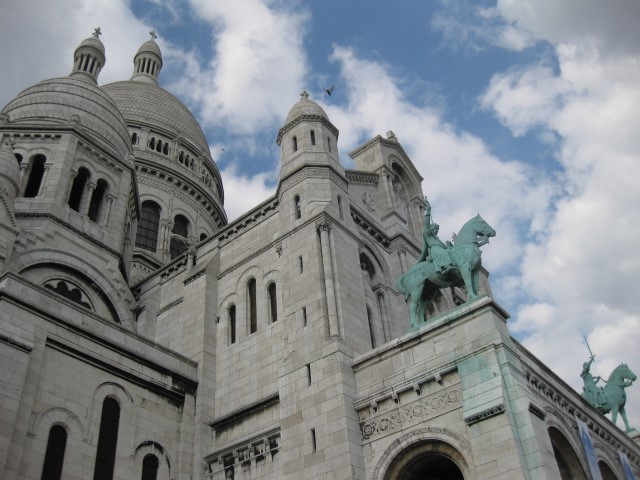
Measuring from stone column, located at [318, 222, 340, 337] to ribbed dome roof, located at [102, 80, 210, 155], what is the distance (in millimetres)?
34135

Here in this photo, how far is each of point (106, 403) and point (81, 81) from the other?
74.7ft

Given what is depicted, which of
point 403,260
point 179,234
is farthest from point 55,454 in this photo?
point 179,234

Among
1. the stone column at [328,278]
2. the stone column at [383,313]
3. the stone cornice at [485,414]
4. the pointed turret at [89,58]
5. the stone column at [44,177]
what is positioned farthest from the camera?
the pointed turret at [89,58]

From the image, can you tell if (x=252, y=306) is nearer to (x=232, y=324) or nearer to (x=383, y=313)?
(x=232, y=324)

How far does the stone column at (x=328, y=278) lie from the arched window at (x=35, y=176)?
14.4m

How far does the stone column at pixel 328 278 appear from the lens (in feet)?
74.6

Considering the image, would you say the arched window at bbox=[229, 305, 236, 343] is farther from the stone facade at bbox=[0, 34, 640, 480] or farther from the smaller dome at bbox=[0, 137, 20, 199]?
the smaller dome at bbox=[0, 137, 20, 199]

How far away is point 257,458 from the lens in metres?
22.3

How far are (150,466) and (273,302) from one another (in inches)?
301

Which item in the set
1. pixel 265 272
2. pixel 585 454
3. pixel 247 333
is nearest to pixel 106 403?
pixel 247 333

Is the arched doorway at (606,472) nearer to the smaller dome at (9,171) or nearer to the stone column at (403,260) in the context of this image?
the stone column at (403,260)

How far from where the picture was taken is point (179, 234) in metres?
49.7

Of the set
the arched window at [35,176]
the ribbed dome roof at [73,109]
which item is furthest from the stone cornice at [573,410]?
the ribbed dome roof at [73,109]

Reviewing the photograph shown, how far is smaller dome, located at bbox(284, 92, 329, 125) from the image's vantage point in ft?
98.7
